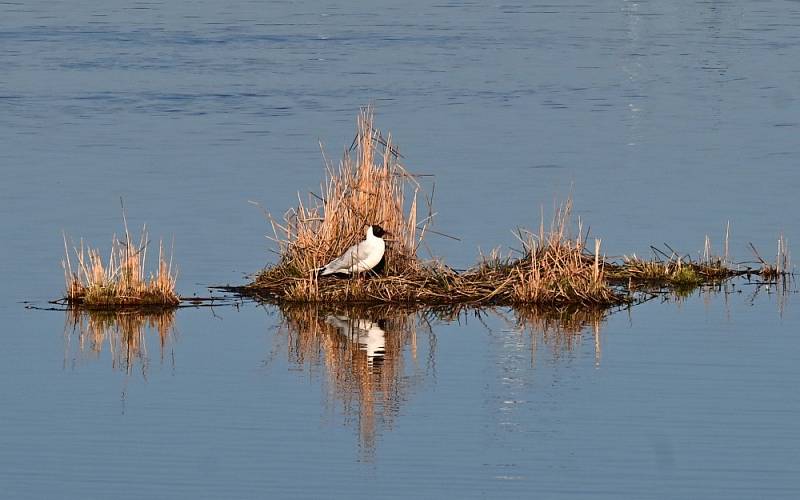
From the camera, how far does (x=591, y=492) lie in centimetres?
826

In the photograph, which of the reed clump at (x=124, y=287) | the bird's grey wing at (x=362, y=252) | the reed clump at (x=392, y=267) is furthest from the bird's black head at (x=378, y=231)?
the reed clump at (x=124, y=287)

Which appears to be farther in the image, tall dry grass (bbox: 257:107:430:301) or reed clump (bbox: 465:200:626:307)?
tall dry grass (bbox: 257:107:430:301)

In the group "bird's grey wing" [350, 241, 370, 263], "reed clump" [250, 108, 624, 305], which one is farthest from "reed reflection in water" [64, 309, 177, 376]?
"bird's grey wing" [350, 241, 370, 263]

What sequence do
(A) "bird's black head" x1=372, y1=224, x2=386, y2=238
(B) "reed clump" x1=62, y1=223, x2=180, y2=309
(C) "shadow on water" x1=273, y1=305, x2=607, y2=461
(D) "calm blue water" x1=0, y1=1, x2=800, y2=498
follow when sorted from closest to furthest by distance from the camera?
(D) "calm blue water" x1=0, y1=1, x2=800, y2=498, (C) "shadow on water" x1=273, y1=305, x2=607, y2=461, (B) "reed clump" x1=62, y1=223, x2=180, y2=309, (A) "bird's black head" x1=372, y1=224, x2=386, y2=238

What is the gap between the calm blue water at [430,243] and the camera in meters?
8.86

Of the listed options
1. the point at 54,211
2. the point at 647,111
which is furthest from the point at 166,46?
the point at 54,211

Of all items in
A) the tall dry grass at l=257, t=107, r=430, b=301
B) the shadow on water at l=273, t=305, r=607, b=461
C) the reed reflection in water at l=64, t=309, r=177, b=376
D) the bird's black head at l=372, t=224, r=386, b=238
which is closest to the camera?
the shadow on water at l=273, t=305, r=607, b=461

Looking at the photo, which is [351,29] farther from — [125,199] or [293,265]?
[293,265]

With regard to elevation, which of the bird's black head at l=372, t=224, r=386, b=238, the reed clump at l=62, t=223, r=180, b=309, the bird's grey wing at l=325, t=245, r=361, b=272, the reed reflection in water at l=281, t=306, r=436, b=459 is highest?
the bird's black head at l=372, t=224, r=386, b=238

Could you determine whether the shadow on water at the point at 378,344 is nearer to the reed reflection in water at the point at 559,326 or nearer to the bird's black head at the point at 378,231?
the reed reflection in water at the point at 559,326

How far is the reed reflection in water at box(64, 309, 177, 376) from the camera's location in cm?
1116

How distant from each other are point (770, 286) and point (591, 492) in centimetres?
571

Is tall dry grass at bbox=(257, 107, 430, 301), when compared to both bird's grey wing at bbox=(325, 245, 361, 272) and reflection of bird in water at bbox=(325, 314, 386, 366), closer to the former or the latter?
bird's grey wing at bbox=(325, 245, 361, 272)

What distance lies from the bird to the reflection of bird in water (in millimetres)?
482
